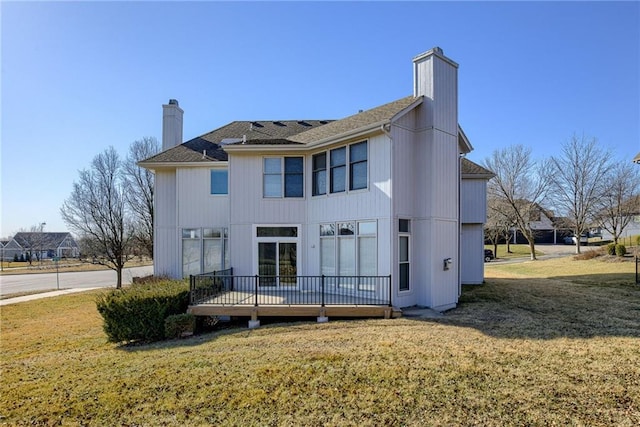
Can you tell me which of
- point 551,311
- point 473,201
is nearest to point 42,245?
point 473,201

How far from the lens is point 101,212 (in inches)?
873

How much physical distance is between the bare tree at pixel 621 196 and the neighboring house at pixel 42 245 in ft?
238

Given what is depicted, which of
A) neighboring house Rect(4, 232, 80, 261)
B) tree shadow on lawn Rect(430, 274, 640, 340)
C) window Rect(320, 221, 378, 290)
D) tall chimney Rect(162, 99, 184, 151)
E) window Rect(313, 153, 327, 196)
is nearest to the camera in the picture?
tree shadow on lawn Rect(430, 274, 640, 340)

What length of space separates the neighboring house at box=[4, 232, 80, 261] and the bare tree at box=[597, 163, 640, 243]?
72.6m

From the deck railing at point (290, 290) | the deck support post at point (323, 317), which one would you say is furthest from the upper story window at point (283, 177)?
the deck support post at point (323, 317)

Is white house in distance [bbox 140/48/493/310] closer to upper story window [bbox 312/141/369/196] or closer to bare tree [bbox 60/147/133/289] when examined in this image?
upper story window [bbox 312/141/369/196]

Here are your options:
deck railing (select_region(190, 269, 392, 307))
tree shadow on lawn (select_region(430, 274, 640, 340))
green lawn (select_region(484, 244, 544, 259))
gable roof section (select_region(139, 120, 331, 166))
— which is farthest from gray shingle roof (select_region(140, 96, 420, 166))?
green lawn (select_region(484, 244, 544, 259))

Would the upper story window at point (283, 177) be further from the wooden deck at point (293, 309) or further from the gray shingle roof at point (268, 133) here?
the wooden deck at point (293, 309)

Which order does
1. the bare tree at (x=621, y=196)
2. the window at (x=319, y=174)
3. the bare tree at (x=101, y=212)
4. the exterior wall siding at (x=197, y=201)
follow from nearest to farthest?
the window at (x=319, y=174) < the exterior wall siding at (x=197, y=201) < the bare tree at (x=101, y=212) < the bare tree at (x=621, y=196)

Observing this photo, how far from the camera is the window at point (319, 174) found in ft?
40.2

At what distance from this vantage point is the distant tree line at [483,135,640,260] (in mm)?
32312

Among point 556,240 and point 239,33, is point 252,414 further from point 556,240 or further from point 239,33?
point 556,240

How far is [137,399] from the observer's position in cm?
542

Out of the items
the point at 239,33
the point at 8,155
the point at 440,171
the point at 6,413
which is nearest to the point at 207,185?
the point at 239,33
